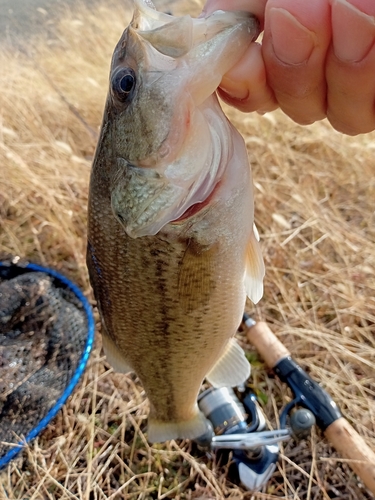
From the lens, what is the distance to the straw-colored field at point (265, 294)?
2.51 meters

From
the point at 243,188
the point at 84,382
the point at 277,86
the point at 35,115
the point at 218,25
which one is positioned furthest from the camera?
the point at 35,115

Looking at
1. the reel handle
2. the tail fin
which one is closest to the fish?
the tail fin

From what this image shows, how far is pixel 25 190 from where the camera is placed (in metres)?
3.85

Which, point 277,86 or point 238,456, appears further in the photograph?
point 238,456

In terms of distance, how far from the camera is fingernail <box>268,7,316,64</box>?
3.55ft

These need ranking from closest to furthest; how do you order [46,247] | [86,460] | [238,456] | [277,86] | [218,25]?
[218,25]
[277,86]
[238,456]
[86,460]
[46,247]

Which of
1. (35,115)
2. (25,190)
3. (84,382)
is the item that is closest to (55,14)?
(35,115)

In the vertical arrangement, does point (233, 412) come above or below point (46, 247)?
above

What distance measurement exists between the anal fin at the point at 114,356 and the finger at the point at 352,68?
1.09 meters

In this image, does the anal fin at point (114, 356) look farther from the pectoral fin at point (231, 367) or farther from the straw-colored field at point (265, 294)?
the straw-colored field at point (265, 294)

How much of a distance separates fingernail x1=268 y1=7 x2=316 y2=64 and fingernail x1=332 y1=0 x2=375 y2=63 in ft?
0.20

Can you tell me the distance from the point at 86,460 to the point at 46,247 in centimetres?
162

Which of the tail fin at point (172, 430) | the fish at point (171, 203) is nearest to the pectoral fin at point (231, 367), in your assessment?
the fish at point (171, 203)

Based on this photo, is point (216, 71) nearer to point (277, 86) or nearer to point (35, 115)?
point (277, 86)
